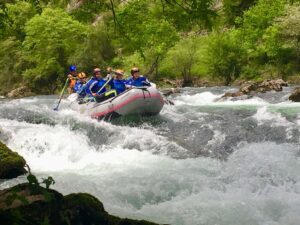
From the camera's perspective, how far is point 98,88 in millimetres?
15117

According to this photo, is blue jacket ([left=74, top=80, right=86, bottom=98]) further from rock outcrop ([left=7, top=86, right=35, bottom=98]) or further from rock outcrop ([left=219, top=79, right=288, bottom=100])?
rock outcrop ([left=7, top=86, right=35, bottom=98])

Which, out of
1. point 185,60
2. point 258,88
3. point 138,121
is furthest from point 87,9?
point 185,60

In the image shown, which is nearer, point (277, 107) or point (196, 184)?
point (196, 184)

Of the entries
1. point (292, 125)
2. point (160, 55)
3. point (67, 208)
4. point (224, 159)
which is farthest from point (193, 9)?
point (160, 55)

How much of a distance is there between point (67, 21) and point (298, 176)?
105 ft

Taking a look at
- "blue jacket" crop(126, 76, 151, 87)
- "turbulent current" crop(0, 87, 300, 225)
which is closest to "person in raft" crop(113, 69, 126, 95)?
"blue jacket" crop(126, 76, 151, 87)

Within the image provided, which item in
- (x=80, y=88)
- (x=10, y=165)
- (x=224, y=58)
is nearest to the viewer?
(x=10, y=165)

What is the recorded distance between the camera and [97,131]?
1230cm

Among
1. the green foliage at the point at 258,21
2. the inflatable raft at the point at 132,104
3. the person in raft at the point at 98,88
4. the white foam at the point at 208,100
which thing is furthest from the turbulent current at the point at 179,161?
the green foliage at the point at 258,21

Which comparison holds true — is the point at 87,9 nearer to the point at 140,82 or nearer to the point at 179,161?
the point at 179,161

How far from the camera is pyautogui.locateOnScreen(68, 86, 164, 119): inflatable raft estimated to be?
44.0ft

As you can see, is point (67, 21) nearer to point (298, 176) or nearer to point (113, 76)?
point (113, 76)

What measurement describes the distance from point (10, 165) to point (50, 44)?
1192 inches

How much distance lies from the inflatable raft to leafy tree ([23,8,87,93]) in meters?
22.6
